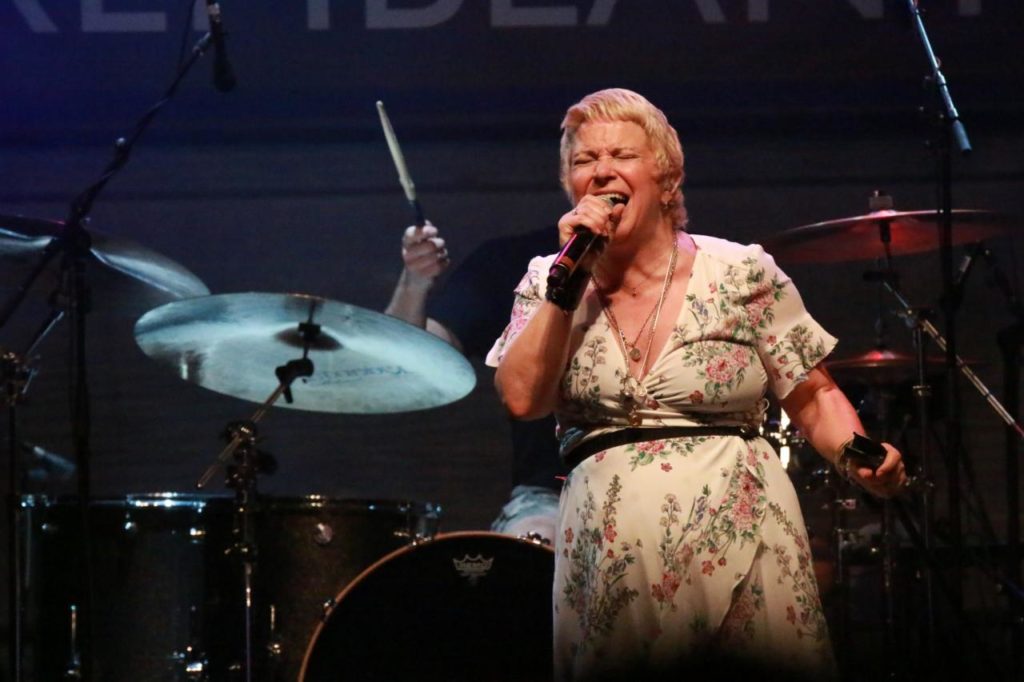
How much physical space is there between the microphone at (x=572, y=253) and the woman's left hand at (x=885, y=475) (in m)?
0.54

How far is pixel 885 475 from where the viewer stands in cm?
220

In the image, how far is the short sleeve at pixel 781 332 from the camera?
231cm

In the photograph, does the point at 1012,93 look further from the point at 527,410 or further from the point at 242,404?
the point at 527,410

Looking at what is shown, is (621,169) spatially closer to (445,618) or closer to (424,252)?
(445,618)

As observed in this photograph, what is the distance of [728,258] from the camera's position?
2363 millimetres

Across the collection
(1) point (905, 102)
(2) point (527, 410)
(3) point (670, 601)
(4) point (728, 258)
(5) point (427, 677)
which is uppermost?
Answer: (1) point (905, 102)

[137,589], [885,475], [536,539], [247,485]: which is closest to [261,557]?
[247,485]

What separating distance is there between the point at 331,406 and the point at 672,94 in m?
1.72

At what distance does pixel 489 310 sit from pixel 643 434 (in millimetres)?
2357

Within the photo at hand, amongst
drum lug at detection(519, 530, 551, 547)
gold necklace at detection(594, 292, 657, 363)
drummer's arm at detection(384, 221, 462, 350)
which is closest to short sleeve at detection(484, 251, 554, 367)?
gold necklace at detection(594, 292, 657, 363)

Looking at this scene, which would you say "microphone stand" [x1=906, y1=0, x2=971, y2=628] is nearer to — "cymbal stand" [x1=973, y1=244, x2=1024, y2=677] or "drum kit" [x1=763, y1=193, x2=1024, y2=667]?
"drum kit" [x1=763, y1=193, x2=1024, y2=667]

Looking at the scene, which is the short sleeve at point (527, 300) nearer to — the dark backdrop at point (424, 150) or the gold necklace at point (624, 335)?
the gold necklace at point (624, 335)

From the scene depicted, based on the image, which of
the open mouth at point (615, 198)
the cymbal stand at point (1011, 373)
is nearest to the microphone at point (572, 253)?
the open mouth at point (615, 198)

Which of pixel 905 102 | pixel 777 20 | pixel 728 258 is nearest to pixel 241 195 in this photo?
pixel 777 20
